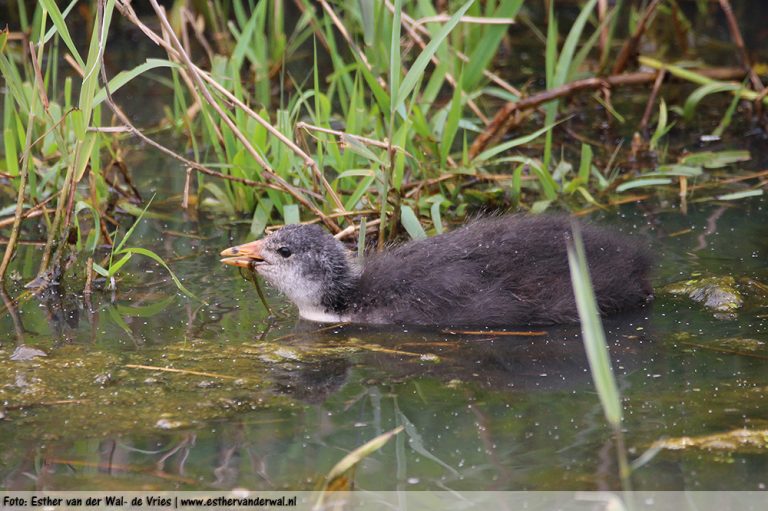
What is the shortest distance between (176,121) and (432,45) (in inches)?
113

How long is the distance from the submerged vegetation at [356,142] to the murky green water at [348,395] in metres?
0.53

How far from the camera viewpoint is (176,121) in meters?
7.14

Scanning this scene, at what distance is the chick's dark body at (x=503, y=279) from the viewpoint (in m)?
4.68

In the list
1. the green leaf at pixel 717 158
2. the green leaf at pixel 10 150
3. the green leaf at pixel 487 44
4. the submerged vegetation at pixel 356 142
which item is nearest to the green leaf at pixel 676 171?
the submerged vegetation at pixel 356 142

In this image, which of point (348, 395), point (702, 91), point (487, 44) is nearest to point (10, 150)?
point (348, 395)

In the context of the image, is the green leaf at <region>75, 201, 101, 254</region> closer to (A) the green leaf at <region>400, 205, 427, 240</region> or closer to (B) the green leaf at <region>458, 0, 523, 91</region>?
(A) the green leaf at <region>400, 205, 427, 240</region>

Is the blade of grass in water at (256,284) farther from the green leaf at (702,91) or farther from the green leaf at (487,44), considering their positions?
the green leaf at (702,91)

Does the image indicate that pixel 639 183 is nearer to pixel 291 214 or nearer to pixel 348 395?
pixel 291 214

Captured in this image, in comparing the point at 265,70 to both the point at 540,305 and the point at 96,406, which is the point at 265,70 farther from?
the point at 96,406

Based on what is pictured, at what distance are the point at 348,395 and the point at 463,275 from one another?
0.97m

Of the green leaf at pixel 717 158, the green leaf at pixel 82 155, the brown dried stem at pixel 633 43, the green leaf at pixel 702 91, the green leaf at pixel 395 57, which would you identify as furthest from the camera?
the brown dried stem at pixel 633 43

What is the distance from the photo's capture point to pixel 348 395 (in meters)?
3.98

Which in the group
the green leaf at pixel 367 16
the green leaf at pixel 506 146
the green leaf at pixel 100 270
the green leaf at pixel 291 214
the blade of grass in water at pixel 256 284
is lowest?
the blade of grass in water at pixel 256 284

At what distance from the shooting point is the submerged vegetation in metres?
4.97
